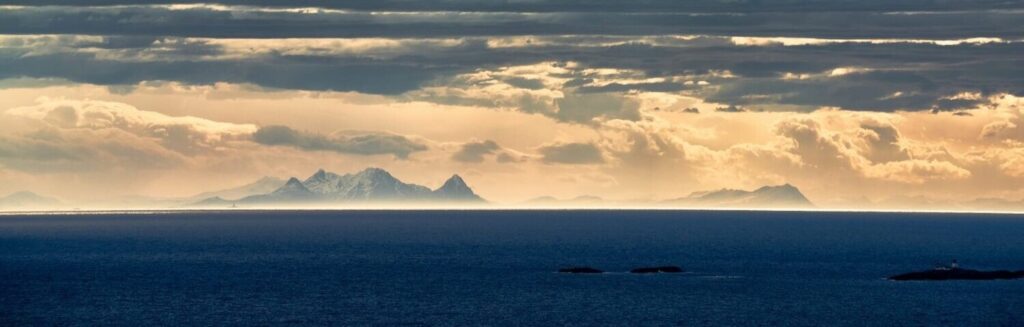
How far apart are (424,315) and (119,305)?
34.0m

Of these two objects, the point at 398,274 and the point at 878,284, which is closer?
the point at 878,284

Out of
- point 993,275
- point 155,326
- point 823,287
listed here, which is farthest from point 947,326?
point 155,326

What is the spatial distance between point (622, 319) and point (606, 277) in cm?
5191

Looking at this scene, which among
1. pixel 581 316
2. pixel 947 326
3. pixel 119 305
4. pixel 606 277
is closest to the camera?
pixel 947 326

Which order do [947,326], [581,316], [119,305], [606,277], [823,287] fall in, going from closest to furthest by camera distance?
[947,326] < [581,316] < [119,305] < [823,287] < [606,277]

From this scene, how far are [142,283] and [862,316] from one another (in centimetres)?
8904

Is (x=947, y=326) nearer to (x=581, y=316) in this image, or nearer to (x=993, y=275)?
(x=581, y=316)

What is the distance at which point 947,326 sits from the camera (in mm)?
133125

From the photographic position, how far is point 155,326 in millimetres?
133625

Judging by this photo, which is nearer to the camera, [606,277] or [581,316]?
[581,316]

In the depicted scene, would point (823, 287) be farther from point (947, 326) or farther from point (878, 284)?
point (947, 326)

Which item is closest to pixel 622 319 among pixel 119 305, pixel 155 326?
pixel 155 326

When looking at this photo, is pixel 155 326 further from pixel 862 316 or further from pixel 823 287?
pixel 823 287

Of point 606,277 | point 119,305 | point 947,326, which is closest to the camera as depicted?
point 947,326
